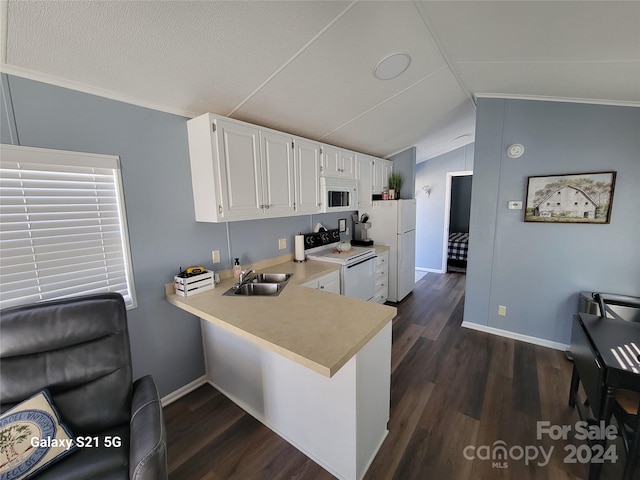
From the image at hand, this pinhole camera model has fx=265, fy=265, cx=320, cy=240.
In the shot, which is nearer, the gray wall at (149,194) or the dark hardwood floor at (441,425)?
the gray wall at (149,194)

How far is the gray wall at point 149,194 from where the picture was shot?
1.46 m

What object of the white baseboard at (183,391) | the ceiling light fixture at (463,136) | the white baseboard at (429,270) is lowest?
the white baseboard at (183,391)

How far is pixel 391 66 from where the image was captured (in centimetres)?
205

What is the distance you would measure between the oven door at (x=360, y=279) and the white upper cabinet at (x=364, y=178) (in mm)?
919

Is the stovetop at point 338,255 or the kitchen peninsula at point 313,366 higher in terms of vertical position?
the stovetop at point 338,255

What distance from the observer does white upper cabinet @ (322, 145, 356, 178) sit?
3.01 m

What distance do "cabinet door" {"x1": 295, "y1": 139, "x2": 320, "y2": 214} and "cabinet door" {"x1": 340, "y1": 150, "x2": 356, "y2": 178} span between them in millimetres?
486

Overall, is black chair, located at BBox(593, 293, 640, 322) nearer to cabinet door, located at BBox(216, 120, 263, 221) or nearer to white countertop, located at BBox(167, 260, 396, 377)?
white countertop, located at BBox(167, 260, 396, 377)

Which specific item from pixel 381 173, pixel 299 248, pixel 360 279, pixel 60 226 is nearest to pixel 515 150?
pixel 381 173

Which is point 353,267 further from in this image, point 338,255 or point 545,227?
point 545,227

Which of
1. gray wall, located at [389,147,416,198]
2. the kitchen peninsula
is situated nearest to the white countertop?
the kitchen peninsula

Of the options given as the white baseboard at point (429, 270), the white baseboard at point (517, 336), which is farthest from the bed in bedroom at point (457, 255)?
the white baseboard at point (517, 336)

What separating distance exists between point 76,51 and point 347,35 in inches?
57.7

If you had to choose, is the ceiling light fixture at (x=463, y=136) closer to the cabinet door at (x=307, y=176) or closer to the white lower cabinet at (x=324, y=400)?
the cabinet door at (x=307, y=176)
